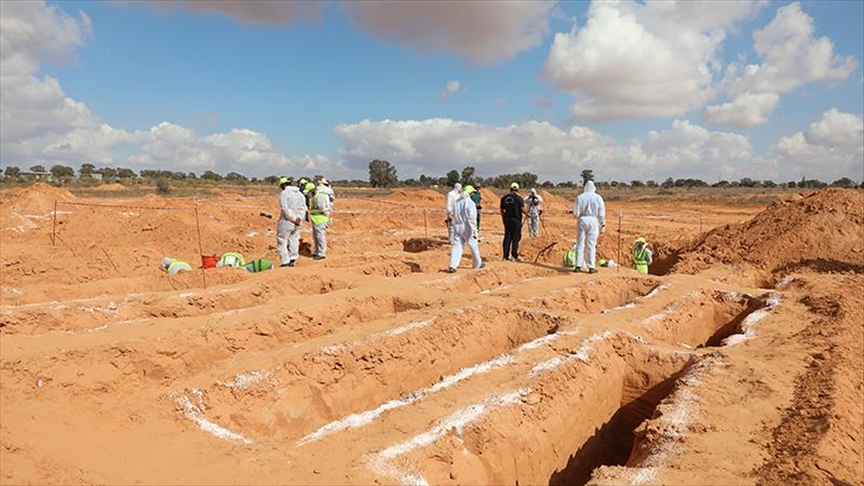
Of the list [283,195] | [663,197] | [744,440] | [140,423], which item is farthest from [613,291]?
[663,197]

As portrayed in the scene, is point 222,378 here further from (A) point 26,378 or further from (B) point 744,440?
(B) point 744,440

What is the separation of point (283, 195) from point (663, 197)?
145 feet

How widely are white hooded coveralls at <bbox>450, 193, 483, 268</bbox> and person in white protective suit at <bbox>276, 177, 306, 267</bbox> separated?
134 inches

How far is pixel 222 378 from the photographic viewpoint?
17.8 feet

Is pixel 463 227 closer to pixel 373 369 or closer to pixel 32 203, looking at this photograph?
pixel 373 369

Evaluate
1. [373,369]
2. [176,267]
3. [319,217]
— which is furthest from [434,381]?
[176,267]

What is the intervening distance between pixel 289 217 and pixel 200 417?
6892mm

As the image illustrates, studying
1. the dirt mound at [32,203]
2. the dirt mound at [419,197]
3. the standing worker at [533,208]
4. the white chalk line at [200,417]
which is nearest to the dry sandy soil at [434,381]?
the white chalk line at [200,417]

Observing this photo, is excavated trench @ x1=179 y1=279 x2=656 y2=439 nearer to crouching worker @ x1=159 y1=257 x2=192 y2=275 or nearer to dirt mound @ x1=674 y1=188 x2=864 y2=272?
crouching worker @ x1=159 y1=257 x2=192 y2=275

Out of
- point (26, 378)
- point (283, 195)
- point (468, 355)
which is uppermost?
point (283, 195)

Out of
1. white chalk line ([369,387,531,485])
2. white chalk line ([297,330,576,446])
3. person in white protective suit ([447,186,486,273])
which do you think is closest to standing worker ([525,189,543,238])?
person in white protective suit ([447,186,486,273])

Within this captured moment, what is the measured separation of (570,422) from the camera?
5551mm

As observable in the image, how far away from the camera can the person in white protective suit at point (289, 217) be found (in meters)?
11.5

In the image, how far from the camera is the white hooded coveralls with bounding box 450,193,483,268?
10688 mm
